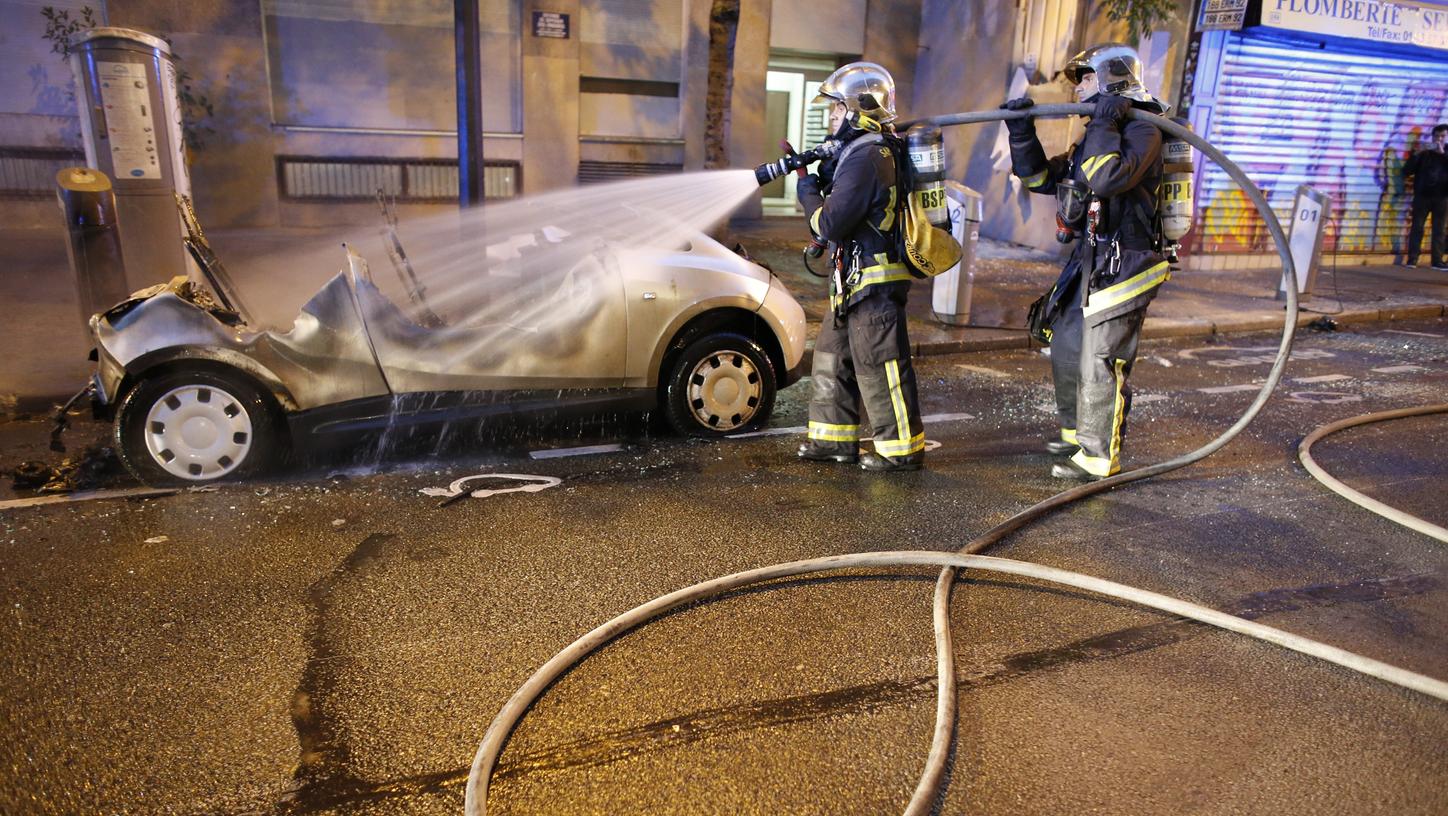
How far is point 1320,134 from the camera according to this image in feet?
45.6

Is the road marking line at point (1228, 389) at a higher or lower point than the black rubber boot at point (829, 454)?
lower

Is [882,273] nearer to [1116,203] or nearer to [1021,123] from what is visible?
[1021,123]

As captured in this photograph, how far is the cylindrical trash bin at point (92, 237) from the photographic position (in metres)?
6.15

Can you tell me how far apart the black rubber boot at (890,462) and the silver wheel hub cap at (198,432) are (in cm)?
303

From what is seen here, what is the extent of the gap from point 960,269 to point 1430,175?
9.42 m

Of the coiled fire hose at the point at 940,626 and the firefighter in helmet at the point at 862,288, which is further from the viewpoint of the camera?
the firefighter in helmet at the point at 862,288

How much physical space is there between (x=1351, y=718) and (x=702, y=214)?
15.6 feet

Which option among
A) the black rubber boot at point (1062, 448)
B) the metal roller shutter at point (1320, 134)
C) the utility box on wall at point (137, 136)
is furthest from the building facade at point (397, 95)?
the black rubber boot at point (1062, 448)

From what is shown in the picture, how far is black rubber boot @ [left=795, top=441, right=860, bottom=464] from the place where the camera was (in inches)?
206

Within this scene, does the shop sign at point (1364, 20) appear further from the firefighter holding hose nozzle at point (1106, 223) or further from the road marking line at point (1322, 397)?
the firefighter holding hose nozzle at point (1106, 223)

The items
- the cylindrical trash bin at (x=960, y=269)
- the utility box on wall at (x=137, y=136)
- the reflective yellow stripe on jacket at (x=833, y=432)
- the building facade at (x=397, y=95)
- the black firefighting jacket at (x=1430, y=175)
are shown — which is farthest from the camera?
the black firefighting jacket at (x=1430, y=175)

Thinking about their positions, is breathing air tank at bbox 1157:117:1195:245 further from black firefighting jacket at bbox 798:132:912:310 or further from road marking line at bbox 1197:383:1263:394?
road marking line at bbox 1197:383:1263:394

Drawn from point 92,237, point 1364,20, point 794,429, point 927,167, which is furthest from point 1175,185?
point 1364,20

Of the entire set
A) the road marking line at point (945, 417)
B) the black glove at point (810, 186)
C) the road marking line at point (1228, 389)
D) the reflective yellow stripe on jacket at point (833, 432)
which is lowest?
the road marking line at point (1228, 389)
